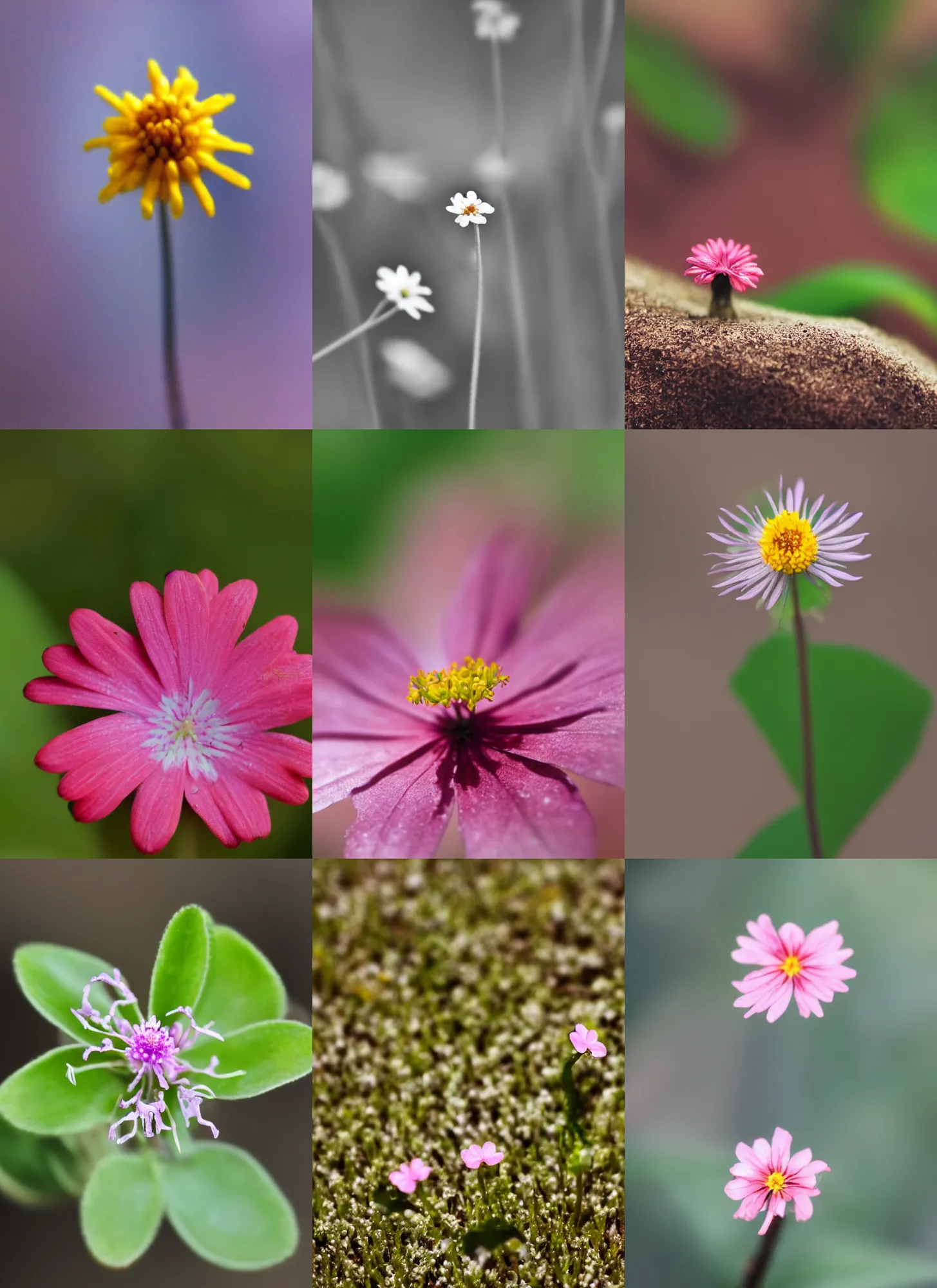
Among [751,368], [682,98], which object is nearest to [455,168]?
[682,98]

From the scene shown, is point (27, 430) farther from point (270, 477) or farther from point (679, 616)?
point (679, 616)

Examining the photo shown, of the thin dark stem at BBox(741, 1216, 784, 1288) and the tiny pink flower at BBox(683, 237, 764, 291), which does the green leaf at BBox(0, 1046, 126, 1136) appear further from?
the tiny pink flower at BBox(683, 237, 764, 291)

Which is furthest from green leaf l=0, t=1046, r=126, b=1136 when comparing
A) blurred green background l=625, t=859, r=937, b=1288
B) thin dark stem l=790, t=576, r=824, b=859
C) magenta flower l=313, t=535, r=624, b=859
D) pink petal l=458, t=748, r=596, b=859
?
thin dark stem l=790, t=576, r=824, b=859

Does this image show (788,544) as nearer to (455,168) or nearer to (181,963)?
(455,168)

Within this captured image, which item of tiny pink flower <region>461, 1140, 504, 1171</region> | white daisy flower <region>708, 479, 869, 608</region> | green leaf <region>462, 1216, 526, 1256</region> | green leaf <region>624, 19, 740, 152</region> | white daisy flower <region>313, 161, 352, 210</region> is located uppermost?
green leaf <region>624, 19, 740, 152</region>

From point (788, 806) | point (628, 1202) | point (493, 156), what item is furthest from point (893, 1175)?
point (493, 156)
